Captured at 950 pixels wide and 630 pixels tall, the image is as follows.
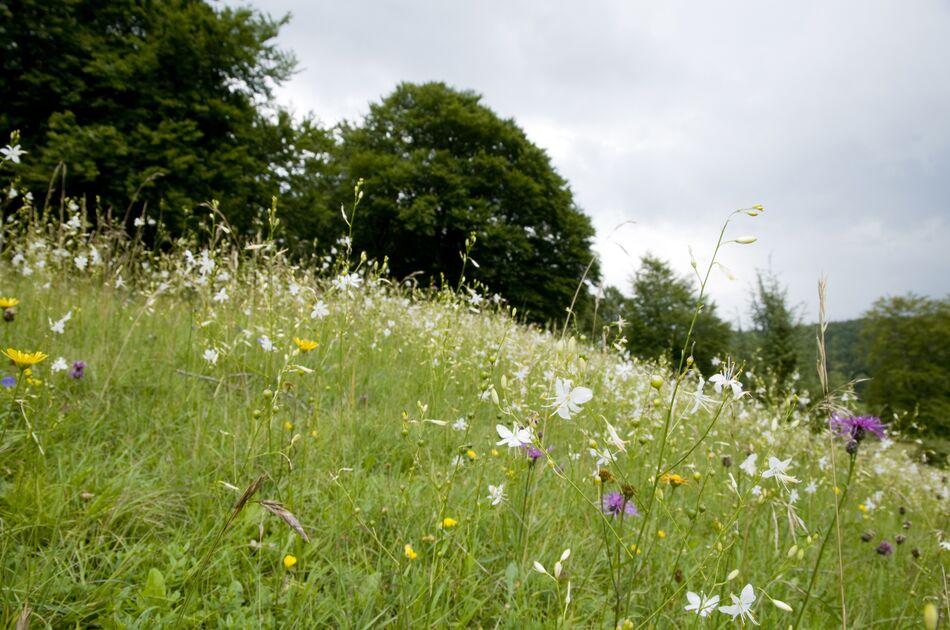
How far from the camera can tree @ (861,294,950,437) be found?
22.8 m

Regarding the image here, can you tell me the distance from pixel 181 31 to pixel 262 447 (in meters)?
12.8

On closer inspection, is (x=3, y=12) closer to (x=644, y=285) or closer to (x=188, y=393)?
(x=188, y=393)

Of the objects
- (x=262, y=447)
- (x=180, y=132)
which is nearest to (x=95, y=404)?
(x=262, y=447)

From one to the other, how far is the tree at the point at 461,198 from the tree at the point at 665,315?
8470 mm

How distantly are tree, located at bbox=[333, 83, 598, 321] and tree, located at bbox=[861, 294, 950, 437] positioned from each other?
17.1 m

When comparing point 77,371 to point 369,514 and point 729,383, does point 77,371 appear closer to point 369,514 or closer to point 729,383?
point 369,514

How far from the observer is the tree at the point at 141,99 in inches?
384

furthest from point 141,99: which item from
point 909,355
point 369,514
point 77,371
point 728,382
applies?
point 909,355

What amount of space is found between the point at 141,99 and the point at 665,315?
27.5m

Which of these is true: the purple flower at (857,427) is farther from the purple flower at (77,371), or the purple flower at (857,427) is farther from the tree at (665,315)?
the tree at (665,315)

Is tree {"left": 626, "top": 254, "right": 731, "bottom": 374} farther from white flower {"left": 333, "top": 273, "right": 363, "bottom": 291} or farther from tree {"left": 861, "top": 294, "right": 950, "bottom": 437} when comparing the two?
white flower {"left": 333, "top": 273, "right": 363, "bottom": 291}

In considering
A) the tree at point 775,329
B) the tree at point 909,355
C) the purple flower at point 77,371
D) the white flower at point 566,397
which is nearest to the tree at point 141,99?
the purple flower at point 77,371

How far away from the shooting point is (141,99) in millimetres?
10805

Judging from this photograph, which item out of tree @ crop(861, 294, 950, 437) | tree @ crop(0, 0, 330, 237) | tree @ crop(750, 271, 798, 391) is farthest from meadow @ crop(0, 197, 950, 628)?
tree @ crop(861, 294, 950, 437)
